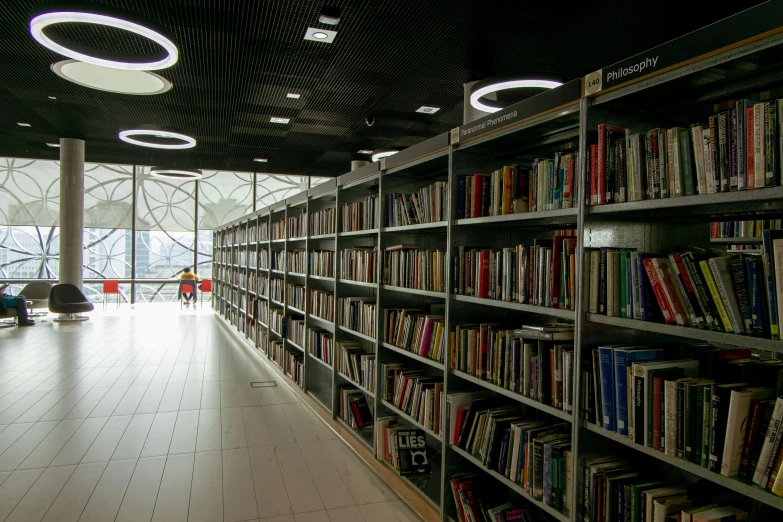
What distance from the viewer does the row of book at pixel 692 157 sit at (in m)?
1.45

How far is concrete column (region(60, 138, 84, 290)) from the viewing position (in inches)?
448

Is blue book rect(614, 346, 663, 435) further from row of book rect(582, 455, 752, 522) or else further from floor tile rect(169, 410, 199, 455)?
floor tile rect(169, 410, 199, 455)

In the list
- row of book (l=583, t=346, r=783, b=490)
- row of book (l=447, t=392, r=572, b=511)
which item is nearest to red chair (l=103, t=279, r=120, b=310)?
row of book (l=447, t=392, r=572, b=511)

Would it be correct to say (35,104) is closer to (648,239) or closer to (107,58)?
(107,58)

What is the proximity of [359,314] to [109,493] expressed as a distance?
2233mm

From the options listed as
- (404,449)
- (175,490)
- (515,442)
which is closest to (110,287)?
(175,490)

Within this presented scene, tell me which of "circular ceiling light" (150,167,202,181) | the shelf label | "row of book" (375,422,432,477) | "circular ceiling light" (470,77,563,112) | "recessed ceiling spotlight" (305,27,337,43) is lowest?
"row of book" (375,422,432,477)

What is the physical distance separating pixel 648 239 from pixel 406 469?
236cm

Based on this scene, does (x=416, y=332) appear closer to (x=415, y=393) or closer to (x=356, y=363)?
(x=415, y=393)

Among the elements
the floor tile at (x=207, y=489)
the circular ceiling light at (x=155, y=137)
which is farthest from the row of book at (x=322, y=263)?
the circular ceiling light at (x=155, y=137)

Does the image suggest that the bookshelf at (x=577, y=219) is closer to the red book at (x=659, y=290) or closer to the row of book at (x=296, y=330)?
the red book at (x=659, y=290)

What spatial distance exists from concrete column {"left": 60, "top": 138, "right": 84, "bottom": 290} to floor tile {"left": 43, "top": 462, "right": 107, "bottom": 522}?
372 inches

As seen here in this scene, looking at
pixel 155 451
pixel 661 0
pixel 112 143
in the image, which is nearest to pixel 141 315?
pixel 112 143

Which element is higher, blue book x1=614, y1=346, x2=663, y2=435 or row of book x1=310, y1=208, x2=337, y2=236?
row of book x1=310, y1=208, x2=337, y2=236
